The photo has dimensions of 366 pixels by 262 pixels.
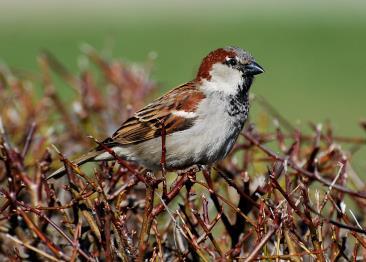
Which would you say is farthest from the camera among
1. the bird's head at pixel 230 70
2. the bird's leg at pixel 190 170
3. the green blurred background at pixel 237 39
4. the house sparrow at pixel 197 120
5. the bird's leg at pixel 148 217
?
the green blurred background at pixel 237 39

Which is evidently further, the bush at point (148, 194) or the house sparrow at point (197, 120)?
the house sparrow at point (197, 120)

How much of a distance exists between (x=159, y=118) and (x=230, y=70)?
1.00 feet

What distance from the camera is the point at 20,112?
11.2 feet

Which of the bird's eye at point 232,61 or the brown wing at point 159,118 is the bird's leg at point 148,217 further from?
the bird's eye at point 232,61

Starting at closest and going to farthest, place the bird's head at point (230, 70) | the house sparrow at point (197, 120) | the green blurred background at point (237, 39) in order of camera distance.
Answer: the house sparrow at point (197, 120) < the bird's head at point (230, 70) < the green blurred background at point (237, 39)

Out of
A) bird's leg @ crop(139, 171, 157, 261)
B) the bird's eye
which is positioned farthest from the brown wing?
bird's leg @ crop(139, 171, 157, 261)

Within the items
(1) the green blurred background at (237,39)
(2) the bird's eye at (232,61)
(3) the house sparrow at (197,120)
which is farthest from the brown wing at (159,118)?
(1) the green blurred background at (237,39)

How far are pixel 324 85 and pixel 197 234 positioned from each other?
8.61 metres

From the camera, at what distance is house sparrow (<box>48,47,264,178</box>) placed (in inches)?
114

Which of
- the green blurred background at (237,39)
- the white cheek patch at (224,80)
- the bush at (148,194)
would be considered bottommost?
the green blurred background at (237,39)

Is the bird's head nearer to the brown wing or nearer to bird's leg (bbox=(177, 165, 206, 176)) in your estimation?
the brown wing

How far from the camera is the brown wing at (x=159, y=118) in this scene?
299 centimetres

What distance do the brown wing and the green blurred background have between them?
5110 millimetres

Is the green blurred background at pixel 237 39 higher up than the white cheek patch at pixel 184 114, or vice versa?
the white cheek patch at pixel 184 114
